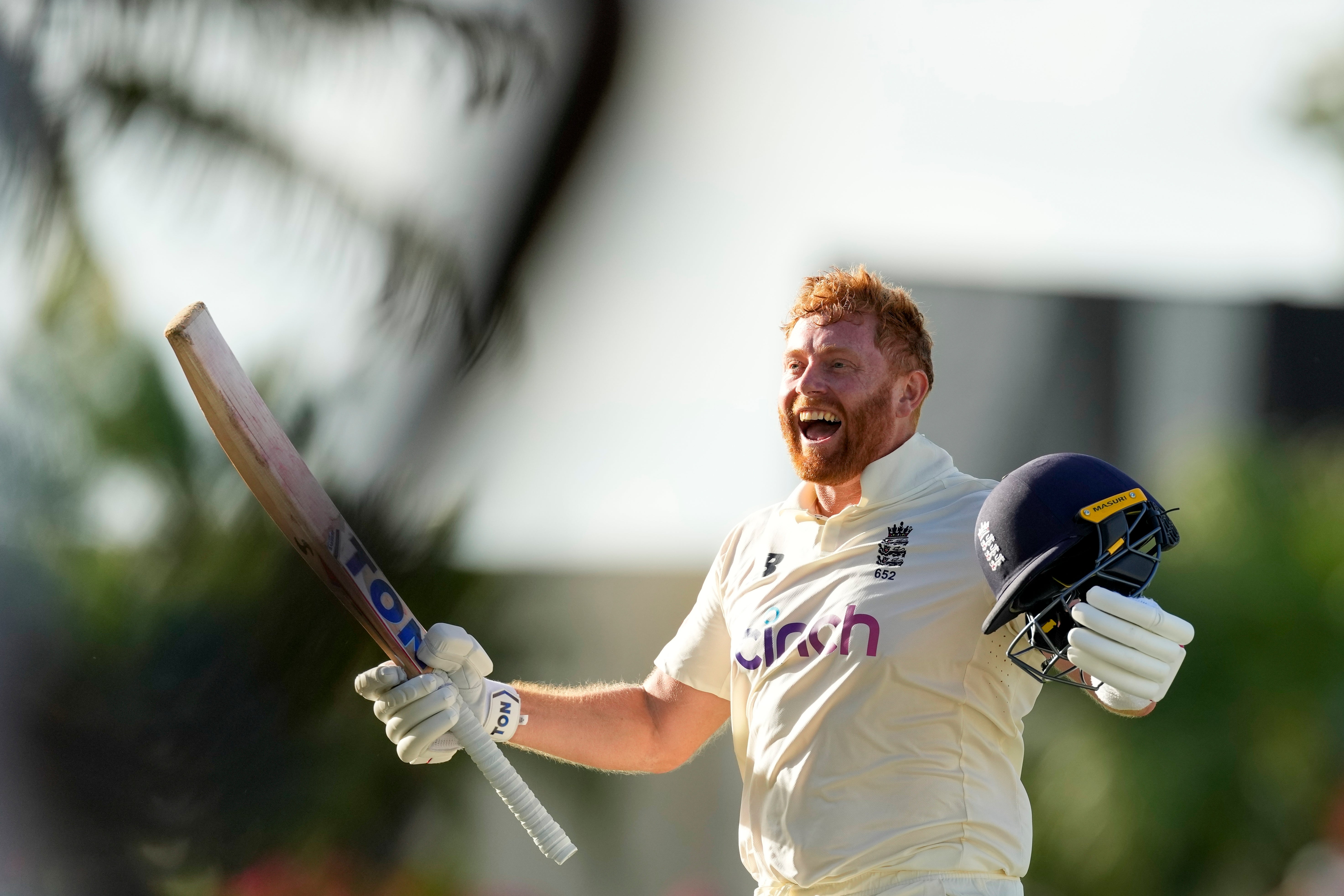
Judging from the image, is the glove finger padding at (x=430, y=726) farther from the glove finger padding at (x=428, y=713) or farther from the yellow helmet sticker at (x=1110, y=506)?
the yellow helmet sticker at (x=1110, y=506)

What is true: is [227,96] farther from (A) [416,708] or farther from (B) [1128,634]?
(B) [1128,634]

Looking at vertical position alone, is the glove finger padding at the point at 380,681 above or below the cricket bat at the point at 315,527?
below

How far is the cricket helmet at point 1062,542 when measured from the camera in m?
2.30

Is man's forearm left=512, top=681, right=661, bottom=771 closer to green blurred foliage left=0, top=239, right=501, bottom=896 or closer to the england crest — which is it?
the england crest

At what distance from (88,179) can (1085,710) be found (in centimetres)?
619

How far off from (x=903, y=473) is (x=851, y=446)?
0.41 ft

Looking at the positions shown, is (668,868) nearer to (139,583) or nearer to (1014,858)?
(139,583)

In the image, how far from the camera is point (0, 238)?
615 cm

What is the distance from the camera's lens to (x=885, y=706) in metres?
2.58

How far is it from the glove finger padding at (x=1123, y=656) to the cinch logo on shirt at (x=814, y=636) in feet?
1.58

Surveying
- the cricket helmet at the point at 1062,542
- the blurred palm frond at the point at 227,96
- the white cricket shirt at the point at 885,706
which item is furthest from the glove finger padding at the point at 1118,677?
the blurred palm frond at the point at 227,96

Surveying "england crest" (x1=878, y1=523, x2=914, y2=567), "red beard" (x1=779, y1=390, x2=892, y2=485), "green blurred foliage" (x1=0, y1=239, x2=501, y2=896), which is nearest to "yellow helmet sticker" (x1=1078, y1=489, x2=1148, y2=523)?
"england crest" (x1=878, y1=523, x2=914, y2=567)

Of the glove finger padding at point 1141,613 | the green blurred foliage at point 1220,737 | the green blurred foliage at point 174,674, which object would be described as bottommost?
the green blurred foliage at point 174,674

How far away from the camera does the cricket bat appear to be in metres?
2.61
